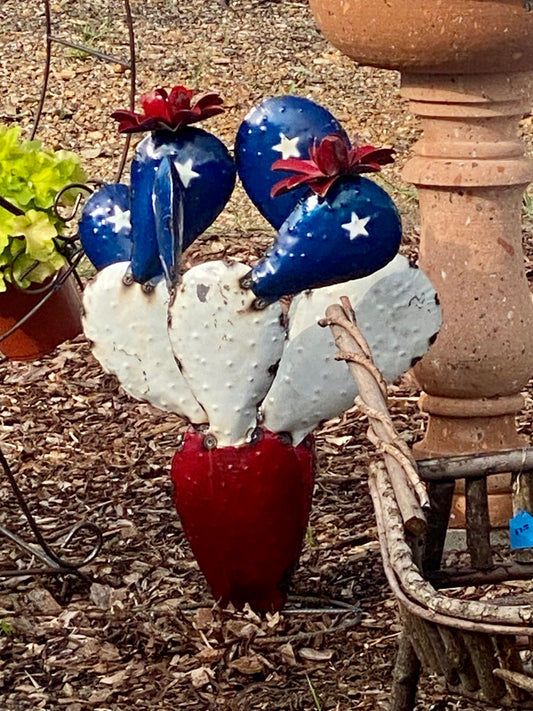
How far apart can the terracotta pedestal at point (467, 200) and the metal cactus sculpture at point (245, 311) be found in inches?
12.2

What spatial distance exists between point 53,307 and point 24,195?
0.93 ft

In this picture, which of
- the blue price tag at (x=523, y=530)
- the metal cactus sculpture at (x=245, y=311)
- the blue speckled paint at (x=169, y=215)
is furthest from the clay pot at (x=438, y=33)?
the blue price tag at (x=523, y=530)

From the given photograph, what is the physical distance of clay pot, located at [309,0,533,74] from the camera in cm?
248

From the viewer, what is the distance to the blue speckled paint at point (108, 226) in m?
2.49

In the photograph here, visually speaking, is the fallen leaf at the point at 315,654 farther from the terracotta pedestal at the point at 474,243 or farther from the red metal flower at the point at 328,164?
the red metal flower at the point at 328,164

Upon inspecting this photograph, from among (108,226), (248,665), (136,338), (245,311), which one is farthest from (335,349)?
(248,665)

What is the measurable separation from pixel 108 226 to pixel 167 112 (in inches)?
10.9

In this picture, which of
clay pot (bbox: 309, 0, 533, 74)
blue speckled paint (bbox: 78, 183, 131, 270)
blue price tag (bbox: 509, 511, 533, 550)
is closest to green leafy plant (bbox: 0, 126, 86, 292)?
blue speckled paint (bbox: 78, 183, 131, 270)

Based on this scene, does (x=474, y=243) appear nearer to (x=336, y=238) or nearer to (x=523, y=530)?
(x=336, y=238)

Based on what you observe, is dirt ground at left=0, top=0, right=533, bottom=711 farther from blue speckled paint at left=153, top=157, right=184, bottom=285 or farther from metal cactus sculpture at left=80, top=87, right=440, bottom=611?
blue speckled paint at left=153, top=157, right=184, bottom=285

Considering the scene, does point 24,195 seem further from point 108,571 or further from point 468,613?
point 468,613

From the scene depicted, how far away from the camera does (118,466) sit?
3.46 m

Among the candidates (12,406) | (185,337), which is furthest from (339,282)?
(12,406)

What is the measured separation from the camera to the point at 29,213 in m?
2.59
